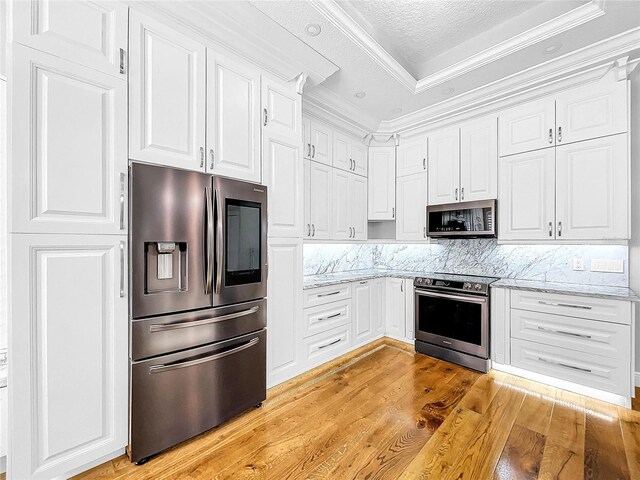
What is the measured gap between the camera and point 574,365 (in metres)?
2.52

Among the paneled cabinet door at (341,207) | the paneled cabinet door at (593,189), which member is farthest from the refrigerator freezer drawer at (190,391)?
the paneled cabinet door at (593,189)

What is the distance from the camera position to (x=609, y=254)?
2.78 meters

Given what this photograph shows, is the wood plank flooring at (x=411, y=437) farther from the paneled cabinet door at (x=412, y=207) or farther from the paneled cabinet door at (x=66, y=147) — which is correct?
the paneled cabinet door at (x=412, y=207)

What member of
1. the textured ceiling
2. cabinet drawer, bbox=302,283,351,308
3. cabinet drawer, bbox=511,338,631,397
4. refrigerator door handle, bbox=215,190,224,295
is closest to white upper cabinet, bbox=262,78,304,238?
refrigerator door handle, bbox=215,190,224,295

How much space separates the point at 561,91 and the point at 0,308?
14.9 feet

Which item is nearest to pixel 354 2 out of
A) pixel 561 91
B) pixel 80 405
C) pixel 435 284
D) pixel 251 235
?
pixel 251 235

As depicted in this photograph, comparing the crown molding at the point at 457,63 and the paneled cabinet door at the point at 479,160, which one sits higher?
the crown molding at the point at 457,63

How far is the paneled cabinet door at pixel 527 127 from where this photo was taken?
2.90 meters

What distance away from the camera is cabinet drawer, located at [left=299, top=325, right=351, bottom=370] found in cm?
289

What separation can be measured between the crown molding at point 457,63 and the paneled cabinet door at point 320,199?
3.97 feet

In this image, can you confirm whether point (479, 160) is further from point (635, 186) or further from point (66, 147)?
point (66, 147)

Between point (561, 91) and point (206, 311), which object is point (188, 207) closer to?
point (206, 311)

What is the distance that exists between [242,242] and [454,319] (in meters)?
2.39

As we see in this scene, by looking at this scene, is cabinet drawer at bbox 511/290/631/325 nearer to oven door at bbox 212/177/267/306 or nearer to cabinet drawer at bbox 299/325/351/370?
cabinet drawer at bbox 299/325/351/370
